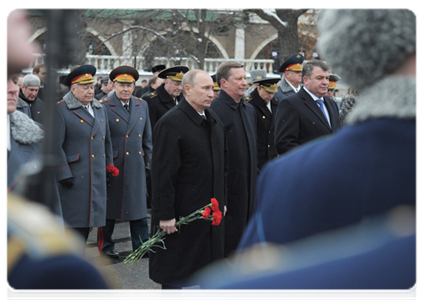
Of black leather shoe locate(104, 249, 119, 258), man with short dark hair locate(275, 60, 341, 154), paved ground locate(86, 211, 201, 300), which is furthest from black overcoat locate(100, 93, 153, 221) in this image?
man with short dark hair locate(275, 60, 341, 154)

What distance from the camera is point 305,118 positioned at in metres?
5.00

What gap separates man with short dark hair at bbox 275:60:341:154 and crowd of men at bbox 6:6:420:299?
10 millimetres

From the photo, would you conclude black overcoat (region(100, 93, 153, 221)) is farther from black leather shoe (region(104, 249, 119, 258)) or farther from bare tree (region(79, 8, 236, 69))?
bare tree (region(79, 8, 236, 69))

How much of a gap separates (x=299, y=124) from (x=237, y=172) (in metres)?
0.75

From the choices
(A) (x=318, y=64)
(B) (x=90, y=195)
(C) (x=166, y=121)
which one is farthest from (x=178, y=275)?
(A) (x=318, y=64)

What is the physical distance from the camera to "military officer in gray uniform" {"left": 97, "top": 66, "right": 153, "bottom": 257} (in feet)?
19.6

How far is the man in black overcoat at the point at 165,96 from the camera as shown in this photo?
7184 millimetres

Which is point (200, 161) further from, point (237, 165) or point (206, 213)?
point (237, 165)

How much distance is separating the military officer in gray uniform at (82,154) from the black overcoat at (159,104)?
5.98ft

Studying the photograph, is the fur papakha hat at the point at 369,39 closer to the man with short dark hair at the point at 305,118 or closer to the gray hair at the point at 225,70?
the man with short dark hair at the point at 305,118

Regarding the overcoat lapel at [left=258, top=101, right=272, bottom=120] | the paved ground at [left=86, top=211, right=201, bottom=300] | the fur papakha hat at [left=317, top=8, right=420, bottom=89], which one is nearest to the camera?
the fur papakha hat at [left=317, top=8, right=420, bottom=89]

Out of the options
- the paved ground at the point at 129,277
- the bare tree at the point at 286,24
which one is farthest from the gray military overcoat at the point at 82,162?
the bare tree at the point at 286,24

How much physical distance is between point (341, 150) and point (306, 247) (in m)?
0.52

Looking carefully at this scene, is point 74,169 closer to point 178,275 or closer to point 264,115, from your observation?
point 178,275
